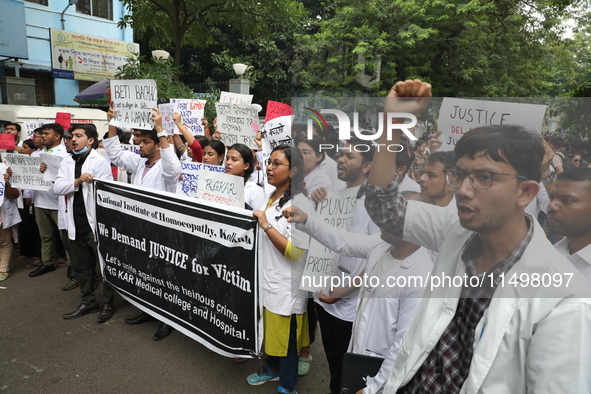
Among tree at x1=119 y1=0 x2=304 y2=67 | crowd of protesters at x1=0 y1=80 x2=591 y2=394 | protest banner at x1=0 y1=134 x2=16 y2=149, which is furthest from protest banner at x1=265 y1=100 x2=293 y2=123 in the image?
tree at x1=119 y1=0 x2=304 y2=67

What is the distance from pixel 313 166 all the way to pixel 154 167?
2.54 m

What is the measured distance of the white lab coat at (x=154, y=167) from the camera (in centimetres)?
390

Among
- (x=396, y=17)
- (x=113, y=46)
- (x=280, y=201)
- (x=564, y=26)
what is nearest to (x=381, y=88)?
(x=396, y=17)

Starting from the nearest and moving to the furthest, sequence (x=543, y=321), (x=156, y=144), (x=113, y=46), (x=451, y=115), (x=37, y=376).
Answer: (x=543, y=321)
(x=451, y=115)
(x=37, y=376)
(x=156, y=144)
(x=113, y=46)

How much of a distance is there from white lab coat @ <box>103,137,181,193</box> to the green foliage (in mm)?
1110

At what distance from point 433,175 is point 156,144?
331cm

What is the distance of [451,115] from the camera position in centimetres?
153

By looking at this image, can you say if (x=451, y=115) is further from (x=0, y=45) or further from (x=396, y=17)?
(x=396, y=17)

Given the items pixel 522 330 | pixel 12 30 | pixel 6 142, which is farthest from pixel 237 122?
pixel 12 30

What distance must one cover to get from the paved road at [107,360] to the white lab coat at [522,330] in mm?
1965

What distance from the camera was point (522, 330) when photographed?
1.24m

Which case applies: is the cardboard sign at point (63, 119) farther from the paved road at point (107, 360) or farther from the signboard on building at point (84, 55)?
the signboard on building at point (84, 55)

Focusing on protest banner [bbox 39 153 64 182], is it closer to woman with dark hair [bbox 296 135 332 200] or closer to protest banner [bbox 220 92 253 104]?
protest banner [bbox 220 92 253 104]

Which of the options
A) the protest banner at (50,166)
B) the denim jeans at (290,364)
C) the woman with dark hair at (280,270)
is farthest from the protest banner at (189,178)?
the protest banner at (50,166)
